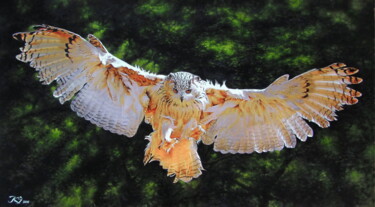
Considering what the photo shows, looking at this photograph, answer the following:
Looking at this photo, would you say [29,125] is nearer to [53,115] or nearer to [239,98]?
[53,115]

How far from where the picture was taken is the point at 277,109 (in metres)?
2.53

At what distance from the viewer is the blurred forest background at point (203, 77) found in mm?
3104

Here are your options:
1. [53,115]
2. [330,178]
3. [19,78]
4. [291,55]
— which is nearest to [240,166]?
[330,178]

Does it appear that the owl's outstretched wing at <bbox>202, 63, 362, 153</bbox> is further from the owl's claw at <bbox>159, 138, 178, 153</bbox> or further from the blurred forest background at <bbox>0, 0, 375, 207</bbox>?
the blurred forest background at <bbox>0, 0, 375, 207</bbox>

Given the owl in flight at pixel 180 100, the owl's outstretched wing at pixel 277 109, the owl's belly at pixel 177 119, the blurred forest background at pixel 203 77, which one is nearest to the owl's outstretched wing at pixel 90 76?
the owl in flight at pixel 180 100

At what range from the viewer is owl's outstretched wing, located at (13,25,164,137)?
2.43 meters

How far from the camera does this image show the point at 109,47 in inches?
130

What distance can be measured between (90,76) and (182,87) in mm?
465
